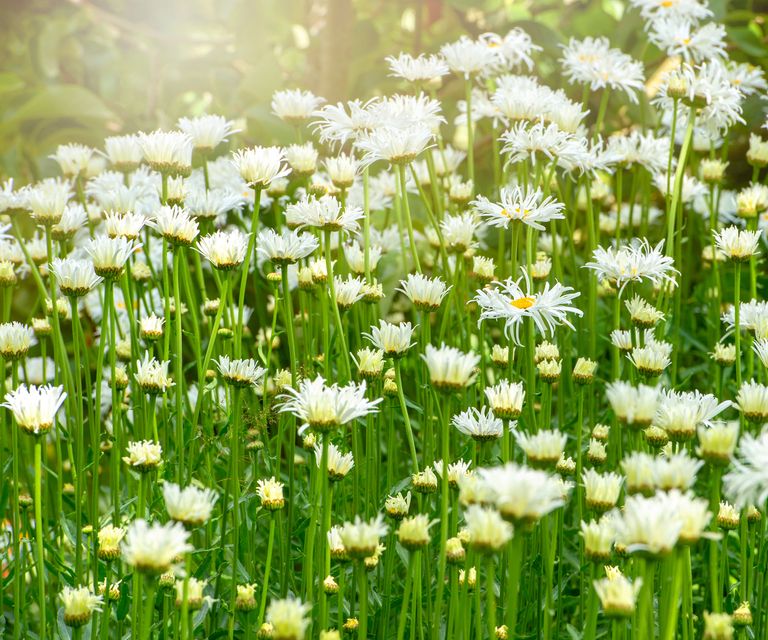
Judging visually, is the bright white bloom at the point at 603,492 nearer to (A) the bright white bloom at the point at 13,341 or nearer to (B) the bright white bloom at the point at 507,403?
(B) the bright white bloom at the point at 507,403

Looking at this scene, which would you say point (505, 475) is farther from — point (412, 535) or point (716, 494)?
point (716, 494)

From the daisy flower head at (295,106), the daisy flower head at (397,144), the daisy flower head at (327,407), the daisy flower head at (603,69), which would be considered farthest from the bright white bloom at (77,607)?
the daisy flower head at (603,69)

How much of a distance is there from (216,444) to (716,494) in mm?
718

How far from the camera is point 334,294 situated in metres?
1.35

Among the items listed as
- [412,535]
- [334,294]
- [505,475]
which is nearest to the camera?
[505,475]

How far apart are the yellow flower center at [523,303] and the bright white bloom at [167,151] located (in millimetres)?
486

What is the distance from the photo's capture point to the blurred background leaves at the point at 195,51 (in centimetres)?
266

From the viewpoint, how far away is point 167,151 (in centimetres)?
142

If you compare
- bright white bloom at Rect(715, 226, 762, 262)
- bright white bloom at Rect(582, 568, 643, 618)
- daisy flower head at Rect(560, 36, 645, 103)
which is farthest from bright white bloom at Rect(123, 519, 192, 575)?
daisy flower head at Rect(560, 36, 645, 103)

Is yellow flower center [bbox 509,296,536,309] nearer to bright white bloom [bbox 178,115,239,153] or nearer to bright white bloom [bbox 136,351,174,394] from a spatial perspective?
bright white bloom [bbox 136,351,174,394]

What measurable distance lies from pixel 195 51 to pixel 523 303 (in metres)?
2.01

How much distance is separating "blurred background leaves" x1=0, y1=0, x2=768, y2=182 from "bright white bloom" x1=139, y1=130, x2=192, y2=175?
107 centimetres

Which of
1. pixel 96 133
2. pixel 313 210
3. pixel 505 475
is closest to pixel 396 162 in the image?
pixel 313 210

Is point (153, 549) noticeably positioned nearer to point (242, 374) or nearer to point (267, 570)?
point (267, 570)
